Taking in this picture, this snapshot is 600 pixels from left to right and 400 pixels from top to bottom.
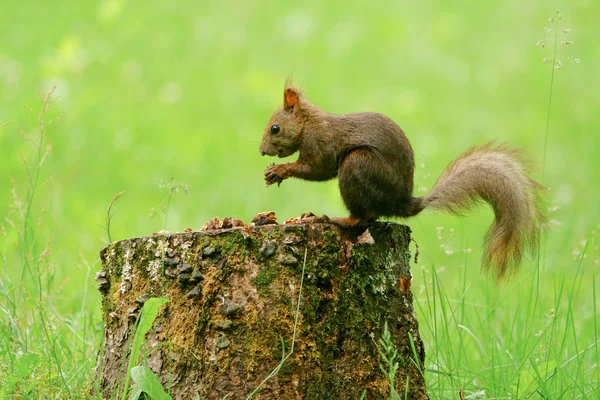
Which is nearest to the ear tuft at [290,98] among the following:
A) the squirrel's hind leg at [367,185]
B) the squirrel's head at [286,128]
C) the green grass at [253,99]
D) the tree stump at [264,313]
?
the squirrel's head at [286,128]

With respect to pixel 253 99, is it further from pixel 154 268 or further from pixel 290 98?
pixel 154 268

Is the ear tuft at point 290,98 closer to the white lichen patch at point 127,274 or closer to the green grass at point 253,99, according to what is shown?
the white lichen patch at point 127,274

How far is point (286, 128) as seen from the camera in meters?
3.08

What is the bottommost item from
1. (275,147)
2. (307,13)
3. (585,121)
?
(275,147)

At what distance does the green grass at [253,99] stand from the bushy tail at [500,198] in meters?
1.07

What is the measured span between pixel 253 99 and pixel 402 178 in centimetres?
540

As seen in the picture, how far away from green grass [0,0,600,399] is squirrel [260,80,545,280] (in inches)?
42.5

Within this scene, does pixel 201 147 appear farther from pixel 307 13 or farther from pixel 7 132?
pixel 307 13

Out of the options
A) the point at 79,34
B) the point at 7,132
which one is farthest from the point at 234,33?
the point at 7,132

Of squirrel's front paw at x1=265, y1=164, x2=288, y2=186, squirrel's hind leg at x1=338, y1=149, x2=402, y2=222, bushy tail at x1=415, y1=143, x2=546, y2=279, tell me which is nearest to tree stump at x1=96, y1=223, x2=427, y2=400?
squirrel's hind leg at x1=338, y1=149, x2=402, y2=222

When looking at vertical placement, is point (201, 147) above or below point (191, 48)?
below

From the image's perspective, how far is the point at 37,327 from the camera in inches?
120

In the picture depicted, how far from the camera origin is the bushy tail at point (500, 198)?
2705 mm

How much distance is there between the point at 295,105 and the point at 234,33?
6921 millimetres
